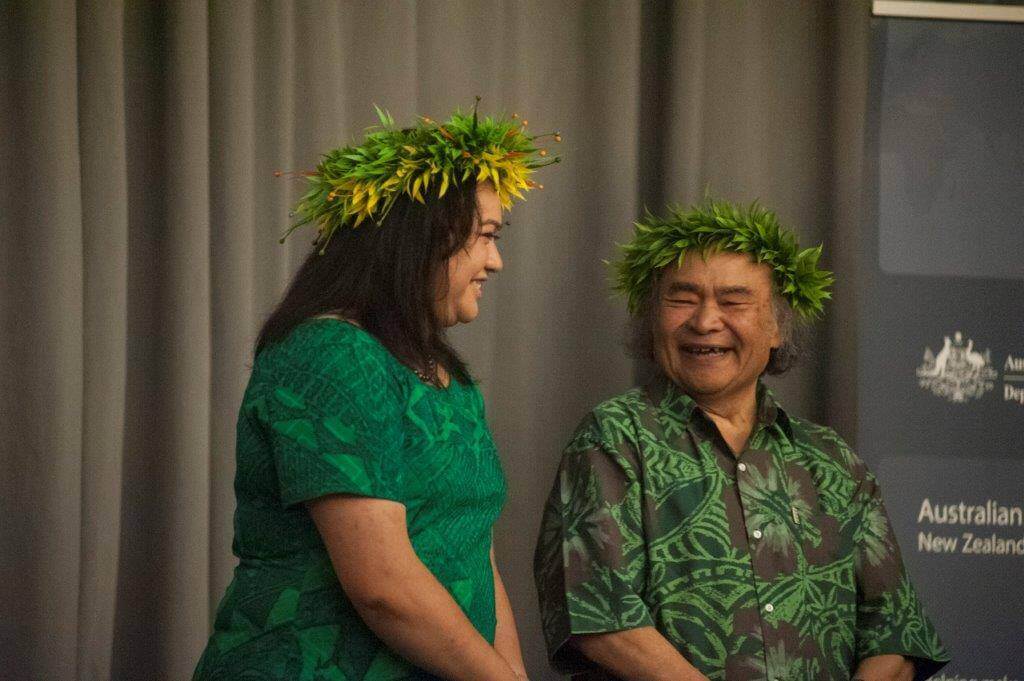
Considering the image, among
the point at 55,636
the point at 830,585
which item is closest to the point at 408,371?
the point at 830,585

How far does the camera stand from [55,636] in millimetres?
2580

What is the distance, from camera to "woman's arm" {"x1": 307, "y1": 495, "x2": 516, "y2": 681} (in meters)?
1.53

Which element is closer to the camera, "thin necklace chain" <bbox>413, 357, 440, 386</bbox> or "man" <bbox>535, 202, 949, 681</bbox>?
"thin necklace chain" <bbox>413, 357, 440, 386</bbox>

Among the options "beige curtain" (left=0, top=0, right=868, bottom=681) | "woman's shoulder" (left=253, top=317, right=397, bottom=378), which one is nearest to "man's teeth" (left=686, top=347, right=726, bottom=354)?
"beige curtain" (left=0, top=0, right=868, bottom=681)

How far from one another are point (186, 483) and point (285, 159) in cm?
74

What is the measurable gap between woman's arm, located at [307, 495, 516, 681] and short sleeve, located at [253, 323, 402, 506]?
0.10 feet

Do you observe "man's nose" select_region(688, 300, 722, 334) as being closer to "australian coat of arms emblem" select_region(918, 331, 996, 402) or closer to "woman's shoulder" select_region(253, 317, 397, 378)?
"australian coat of arms emblem" select_region(918, 331, 996, 402)

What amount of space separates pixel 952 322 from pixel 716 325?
2.71ft

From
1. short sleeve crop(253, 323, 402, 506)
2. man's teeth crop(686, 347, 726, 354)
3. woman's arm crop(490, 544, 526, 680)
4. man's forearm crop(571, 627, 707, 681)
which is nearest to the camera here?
short sleeve crop(253, 323, 402, 506)

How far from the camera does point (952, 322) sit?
2943 mm

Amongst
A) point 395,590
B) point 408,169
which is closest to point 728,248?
point 408,169

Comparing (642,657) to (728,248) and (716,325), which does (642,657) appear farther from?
(728,248)

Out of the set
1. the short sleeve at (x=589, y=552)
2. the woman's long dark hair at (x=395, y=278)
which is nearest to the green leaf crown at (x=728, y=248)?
the short sleeve at (x=589, y=552)

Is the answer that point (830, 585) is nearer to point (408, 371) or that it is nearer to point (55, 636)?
point (408, 371)
